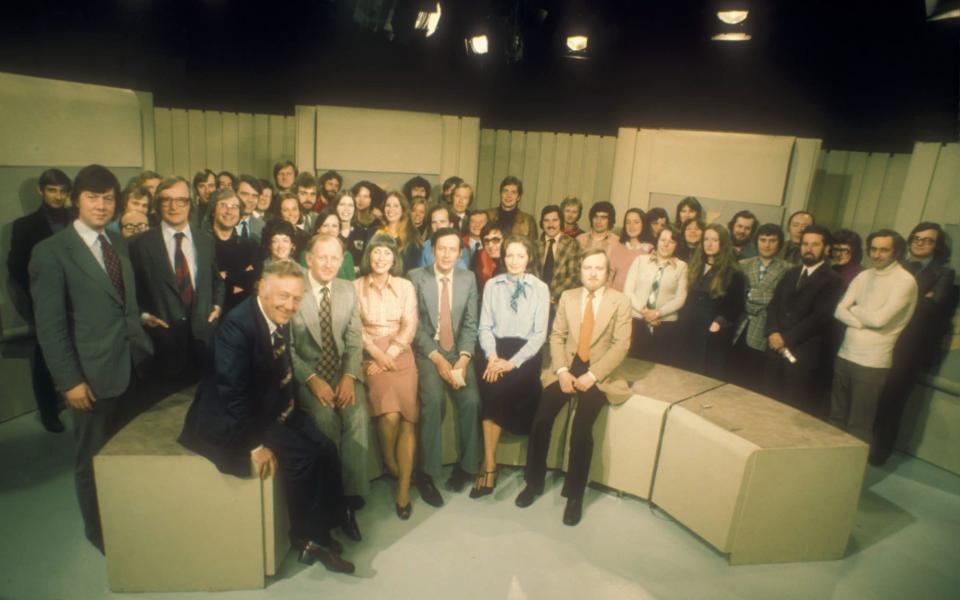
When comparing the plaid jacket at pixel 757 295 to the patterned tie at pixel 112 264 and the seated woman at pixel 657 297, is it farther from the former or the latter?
the patterned tie at pixel 112 264

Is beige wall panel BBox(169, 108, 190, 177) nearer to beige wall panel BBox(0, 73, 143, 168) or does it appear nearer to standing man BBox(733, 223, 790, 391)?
beige wall panel BBox(0, 73, 143, 168)

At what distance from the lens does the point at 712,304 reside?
13.4 ft

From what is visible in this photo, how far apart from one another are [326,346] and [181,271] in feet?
2.96

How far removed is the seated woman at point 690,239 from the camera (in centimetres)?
446

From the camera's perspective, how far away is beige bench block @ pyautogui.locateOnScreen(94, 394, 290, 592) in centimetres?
228

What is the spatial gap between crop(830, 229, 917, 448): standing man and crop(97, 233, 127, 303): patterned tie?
4.42 metres

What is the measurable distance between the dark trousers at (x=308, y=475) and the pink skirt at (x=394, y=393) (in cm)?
47

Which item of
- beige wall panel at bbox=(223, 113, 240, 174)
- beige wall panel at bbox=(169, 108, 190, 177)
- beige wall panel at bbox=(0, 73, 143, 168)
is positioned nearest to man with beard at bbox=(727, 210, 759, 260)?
beige wall panel at bbox=(0, 73, 143, 168)

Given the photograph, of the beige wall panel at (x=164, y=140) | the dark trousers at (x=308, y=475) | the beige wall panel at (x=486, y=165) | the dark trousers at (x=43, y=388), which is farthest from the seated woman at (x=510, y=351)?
the beige wall panel at (x=164, y=140)

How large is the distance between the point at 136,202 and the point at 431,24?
2.73 metres

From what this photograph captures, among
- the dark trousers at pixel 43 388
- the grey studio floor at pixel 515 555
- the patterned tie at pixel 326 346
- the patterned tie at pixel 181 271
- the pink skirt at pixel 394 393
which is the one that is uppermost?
the patterned tie at pixel 181 271

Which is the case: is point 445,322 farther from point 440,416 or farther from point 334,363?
point 334,363

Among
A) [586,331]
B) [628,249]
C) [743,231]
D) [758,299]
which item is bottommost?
[586,331]

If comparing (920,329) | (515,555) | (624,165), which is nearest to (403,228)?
(515,555)
